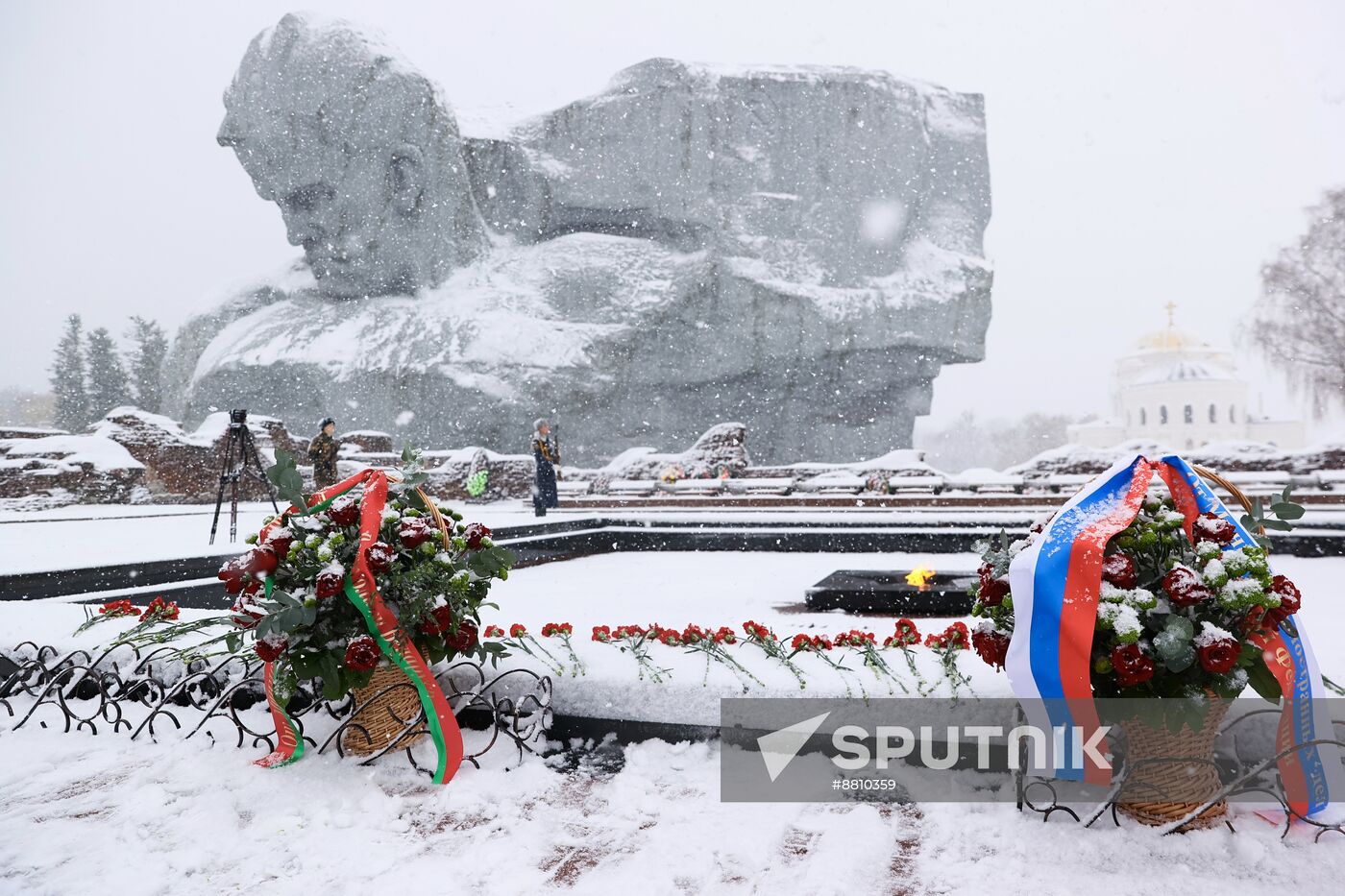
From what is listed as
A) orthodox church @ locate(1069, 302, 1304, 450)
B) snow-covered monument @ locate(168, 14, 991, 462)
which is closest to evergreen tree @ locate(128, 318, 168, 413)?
snow-covered monument @ locate(168, 14, 991, 462)

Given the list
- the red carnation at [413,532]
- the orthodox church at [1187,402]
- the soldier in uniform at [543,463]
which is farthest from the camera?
the orthodox church at [1187,402]

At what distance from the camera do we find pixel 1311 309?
20.6 metres

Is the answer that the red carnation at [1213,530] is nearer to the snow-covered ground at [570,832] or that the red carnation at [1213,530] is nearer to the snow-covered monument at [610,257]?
the snow-covered ground at [570,832]

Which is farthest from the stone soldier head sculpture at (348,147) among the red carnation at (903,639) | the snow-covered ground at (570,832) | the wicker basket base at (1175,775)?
the wicker basket base at (1175,775)

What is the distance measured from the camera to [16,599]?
4320 mm

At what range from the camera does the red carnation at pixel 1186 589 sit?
1843 mm

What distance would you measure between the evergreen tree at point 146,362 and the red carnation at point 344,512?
52.2 meters

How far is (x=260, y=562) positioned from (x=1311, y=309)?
2580cm

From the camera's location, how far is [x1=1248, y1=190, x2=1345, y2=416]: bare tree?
20.3 metres

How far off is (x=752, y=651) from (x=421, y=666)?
3.47ft

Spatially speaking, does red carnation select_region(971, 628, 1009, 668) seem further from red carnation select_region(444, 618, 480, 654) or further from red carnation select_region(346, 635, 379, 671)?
red carnation select_region(346, 635, 379, 671)

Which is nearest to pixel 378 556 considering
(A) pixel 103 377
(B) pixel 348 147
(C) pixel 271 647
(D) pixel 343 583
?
(D) pixel 343 583

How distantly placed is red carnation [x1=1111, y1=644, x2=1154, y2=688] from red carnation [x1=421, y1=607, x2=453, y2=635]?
1784 mm

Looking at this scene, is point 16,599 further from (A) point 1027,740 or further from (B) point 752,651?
(A) point 1027,740
